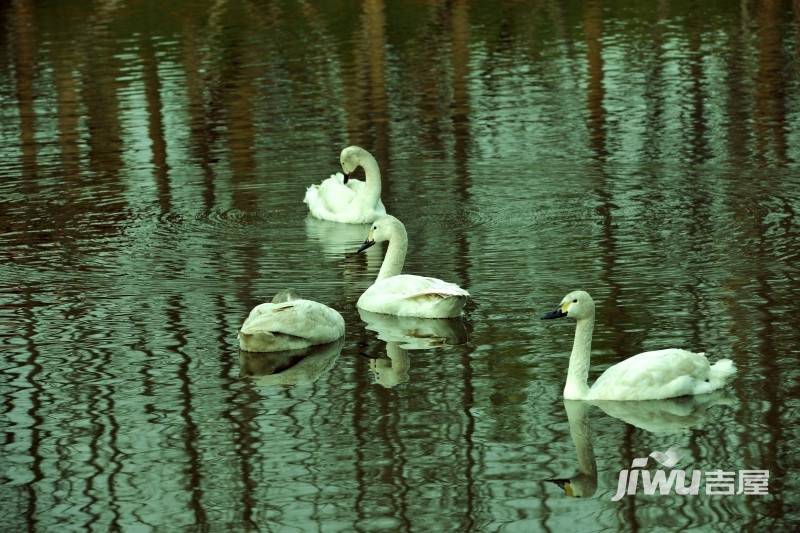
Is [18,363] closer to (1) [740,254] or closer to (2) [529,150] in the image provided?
(1) [740,254]

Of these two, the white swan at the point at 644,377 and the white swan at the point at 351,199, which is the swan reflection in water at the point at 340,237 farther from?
the white swan at the point at 644,377

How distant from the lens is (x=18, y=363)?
12492mm

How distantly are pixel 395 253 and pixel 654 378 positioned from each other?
13.2 ft

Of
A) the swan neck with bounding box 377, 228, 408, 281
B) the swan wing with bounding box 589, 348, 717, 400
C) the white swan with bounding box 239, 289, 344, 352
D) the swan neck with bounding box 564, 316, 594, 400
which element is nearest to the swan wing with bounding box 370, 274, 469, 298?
the swan neck with bounding box 377, 228, 408, 281

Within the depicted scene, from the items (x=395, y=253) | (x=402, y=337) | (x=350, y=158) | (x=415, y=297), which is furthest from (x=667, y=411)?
(x=350, y=158)

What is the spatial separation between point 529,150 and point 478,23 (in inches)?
597

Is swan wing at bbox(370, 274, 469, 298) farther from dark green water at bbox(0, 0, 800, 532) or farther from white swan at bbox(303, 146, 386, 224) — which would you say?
white swan at bbox(303, 146, 386, 224)

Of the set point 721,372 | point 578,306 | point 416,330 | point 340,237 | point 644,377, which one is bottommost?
point 340,237

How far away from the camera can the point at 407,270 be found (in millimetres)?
15297

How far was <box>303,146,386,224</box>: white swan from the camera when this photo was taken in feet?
59.2

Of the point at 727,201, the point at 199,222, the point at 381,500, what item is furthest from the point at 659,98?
the point at 381,500

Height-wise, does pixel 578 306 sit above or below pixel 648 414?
above

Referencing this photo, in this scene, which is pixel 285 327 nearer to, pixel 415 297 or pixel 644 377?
pixel 415 297

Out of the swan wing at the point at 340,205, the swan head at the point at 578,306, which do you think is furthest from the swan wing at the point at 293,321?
the swan wing at the point at 340,205
